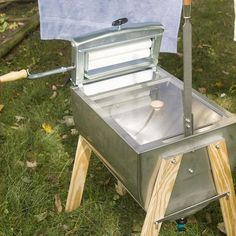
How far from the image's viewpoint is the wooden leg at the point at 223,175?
2.06 metres

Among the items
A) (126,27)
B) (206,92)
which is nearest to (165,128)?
(126,27)

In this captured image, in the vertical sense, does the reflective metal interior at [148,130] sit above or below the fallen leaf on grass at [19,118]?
above

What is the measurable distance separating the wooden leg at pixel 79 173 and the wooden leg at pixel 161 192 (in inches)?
26.8

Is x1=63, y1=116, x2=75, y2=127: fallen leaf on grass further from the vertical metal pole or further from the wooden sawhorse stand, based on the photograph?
the vertical metal pole

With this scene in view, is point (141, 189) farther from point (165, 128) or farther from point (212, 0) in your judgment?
point (212, 0)

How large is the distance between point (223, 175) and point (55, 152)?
1.71 m

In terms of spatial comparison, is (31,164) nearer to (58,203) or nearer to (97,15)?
(58,203)

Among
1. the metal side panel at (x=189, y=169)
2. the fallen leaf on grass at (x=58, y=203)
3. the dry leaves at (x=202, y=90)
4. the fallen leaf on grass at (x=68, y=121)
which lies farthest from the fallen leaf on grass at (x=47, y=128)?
the metal side panel at (x=189, y=169)

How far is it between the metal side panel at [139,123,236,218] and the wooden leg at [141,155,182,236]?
3 centimetres

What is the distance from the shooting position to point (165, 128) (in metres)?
2.23

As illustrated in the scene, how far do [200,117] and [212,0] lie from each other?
14.2 feet

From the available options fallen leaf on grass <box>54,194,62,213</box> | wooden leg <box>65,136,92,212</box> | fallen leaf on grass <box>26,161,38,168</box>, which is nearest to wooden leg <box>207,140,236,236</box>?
wooden leg <box>65,136,92,212</box>

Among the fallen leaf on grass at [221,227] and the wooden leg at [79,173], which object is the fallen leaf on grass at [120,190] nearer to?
the wooden leg at [79,173]

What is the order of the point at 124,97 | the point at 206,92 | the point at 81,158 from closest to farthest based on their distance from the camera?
the point at 124,97 < the point at 81,158 < the point at 206,92
